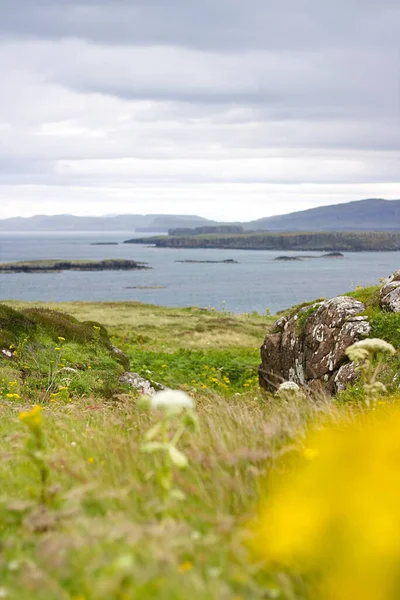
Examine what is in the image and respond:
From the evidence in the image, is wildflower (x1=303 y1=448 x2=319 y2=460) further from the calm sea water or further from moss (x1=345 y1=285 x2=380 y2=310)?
the calm sea water

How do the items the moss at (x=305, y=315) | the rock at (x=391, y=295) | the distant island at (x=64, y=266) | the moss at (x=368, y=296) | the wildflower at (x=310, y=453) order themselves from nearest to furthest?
1. the wildflower at (x=310, y=453)
2. the rock at (x=391, y=295)
3. the moss at (x=368, y=296)
4. the moss at (x=305, y=315)
5. the distant island at (x=64, y=266)

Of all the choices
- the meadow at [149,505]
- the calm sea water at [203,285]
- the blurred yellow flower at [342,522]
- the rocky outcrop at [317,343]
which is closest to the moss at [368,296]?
the rocky outcrop at [317,343]

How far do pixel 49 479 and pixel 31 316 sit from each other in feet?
48.8

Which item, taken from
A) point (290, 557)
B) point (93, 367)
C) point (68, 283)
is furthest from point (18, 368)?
point (68, 283)

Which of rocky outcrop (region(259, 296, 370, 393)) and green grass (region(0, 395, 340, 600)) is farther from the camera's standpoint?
rocky outcrop (region(259, 296, 370, 393))

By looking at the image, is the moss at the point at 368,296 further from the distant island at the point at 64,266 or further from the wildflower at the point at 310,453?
the distant island at the point at 64,266

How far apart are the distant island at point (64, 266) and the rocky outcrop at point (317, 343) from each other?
162907mm

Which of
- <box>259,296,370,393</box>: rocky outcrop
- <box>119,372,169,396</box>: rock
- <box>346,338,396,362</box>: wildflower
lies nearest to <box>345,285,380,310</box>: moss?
<box>259,296,370,393</box>: rocky outcrop

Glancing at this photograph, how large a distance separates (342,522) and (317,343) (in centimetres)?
1182

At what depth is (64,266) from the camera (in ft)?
613

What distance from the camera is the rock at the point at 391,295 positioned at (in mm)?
13617

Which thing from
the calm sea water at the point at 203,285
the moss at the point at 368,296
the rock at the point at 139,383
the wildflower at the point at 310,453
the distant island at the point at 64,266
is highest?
the moss at the point at 368,296

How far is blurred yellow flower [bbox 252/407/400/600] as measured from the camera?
10.2 ft

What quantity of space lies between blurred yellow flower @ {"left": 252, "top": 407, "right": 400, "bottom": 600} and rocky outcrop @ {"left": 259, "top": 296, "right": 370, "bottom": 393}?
7958 mm
